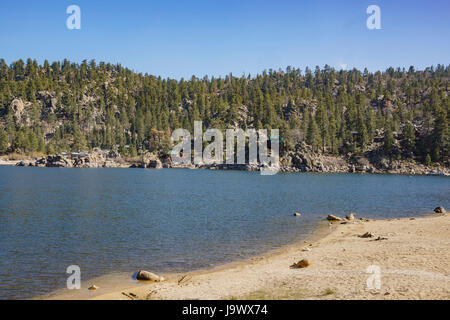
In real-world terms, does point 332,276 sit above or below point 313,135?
below

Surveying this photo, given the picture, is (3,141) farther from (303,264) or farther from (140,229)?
(303,264)

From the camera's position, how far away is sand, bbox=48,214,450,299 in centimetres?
1342

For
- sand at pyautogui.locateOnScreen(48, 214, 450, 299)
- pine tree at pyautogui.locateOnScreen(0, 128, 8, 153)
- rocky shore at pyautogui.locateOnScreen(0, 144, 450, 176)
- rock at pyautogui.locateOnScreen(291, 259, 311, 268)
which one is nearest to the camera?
sand at pyautogui.locateOnScreen(48, 214, 450, 299)

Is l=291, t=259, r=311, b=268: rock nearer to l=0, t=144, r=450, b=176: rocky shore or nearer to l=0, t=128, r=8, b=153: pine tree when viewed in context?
l=0, t=144, r=450, b=176: rocky shore

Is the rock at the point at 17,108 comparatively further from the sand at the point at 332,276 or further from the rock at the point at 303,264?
the rock at the point at 303,264

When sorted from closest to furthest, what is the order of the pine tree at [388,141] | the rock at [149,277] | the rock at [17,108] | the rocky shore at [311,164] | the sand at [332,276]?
1. the sand at [332,276]
2. the rock at [149,277]
3. the rocky shore at [311,164]
4. the pine tree at [388,141]
5. the rock at [17,108]

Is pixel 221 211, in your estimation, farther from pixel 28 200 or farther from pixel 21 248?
pixel 28 200

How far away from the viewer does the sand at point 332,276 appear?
44.0 ft

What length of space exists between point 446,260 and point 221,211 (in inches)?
1085

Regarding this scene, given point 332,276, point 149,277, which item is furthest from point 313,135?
point 149,277

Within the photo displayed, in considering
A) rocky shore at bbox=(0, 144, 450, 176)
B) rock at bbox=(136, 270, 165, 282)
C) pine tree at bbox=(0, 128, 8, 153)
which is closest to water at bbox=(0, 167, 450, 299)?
rock at bbox=(136, 270, 165, 282)

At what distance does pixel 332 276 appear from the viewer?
52.3 ft

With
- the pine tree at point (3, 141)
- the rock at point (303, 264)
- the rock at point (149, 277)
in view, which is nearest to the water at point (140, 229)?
the rock at point (149, 277)
